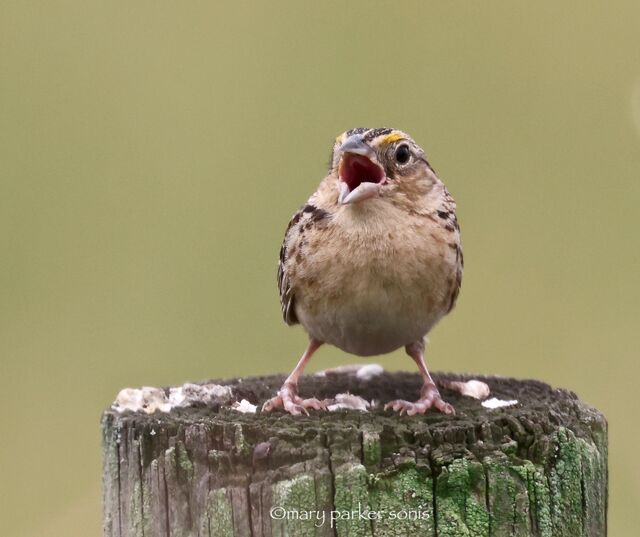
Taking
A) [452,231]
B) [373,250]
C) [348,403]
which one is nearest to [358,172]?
[373,250]

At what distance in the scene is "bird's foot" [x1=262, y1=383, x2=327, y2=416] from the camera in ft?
14.3

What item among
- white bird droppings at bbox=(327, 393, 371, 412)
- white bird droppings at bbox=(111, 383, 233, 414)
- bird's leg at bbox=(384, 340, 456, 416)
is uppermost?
white bird droppings at bbox=(111, 383, 233, 414)

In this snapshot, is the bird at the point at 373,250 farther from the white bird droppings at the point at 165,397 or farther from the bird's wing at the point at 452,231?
the white bird droppings at the point at 165,397

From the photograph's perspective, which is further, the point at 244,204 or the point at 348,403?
the point at 244,204

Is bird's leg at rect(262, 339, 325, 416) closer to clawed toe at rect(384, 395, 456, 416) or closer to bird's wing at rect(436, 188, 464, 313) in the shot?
clawed toe at rect(384, 395, 456, 416)

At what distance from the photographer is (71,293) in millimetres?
9008

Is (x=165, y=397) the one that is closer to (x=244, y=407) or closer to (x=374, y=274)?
(x=244, y=407)

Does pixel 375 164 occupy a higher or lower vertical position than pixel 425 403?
higher

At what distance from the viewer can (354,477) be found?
3.67 m

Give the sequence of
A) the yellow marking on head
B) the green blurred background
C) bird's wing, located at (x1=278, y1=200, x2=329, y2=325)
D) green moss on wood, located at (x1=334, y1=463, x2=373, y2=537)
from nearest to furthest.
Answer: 1. green moss on wood, located at (x1=334, y1=463, x2=373, y2=537)
2. the yellow marking on head
3. bird's wing, located at (x1=278, y1=200, x2=329, y2=325)
4. the green blurred background

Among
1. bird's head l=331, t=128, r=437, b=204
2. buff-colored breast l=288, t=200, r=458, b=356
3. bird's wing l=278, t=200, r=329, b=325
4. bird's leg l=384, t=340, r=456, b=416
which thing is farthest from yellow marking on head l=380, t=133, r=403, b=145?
bird's leg l=384, t=340, r=456, b=416

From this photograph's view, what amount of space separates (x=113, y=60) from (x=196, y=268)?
219 centimetres

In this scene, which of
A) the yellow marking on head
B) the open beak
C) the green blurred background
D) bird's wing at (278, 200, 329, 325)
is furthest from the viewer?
the green blurred background

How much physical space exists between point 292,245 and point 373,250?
1.38ft
